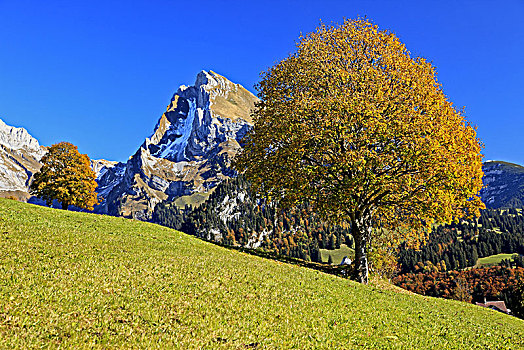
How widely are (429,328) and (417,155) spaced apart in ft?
47.1

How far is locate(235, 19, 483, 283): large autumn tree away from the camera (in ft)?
88.3

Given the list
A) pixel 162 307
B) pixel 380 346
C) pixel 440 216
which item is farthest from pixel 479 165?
pixel 162 307

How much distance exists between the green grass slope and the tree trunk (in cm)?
870

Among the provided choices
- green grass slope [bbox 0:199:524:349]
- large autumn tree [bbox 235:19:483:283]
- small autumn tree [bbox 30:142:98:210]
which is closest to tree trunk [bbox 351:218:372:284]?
large autumn tree [bbox 235:19:483:283]

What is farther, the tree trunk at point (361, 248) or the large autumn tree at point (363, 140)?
the tree trunk at point (361, 248)

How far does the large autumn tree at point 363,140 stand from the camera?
26906mm

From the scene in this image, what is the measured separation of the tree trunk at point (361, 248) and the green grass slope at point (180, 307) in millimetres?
8702

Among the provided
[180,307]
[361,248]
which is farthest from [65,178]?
[180,307]

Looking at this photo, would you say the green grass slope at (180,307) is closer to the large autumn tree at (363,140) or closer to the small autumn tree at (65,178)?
Result: the large autumn tree at (363,140)

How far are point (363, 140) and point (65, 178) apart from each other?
189ft

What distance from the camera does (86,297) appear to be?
41.8 ft

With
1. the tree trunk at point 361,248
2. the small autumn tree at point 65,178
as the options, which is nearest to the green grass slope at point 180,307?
the tree trunk at point 361,248

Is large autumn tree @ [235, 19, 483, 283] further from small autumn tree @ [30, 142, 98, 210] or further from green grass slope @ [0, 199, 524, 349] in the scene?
small autumn tree @ [30, 142, 98, 210]

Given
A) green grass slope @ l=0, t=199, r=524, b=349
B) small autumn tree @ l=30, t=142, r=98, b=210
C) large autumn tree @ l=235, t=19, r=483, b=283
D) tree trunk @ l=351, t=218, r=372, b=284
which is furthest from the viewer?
small autumn tree @ l=30, t=142, r=98, b=210
